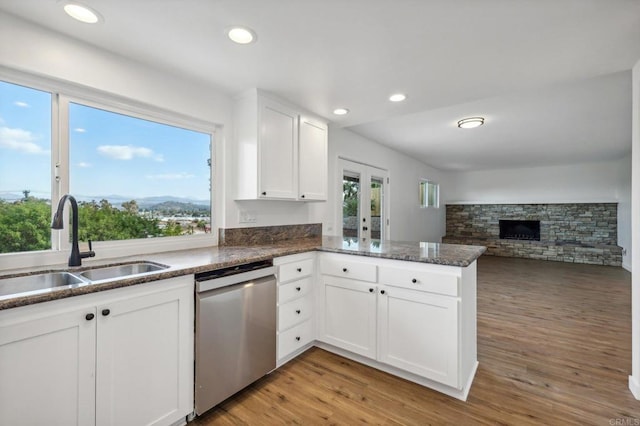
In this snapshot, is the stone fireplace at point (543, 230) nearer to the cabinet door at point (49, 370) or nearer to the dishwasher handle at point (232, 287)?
the dishwasher handle at point (232, 287)

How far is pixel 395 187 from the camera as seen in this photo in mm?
5316

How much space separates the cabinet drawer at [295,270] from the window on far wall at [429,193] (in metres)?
4.98

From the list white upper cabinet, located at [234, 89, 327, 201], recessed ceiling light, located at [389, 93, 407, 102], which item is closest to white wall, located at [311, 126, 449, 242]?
white upper cabinet, located at [234, 89, 327, 201]

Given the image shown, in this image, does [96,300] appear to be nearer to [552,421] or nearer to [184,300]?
[184,300]

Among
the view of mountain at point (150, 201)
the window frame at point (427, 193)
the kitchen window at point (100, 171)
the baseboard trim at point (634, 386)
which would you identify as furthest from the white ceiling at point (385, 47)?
the window frame at point (427, 193)

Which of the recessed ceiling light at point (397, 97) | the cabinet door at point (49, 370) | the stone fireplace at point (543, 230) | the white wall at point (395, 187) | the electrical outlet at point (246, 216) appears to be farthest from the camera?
the stone fireplace at point (543, 230)

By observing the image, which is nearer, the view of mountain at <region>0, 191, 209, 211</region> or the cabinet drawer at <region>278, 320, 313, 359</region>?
the view of mountain at <region>0, 191, 209, 211</region>

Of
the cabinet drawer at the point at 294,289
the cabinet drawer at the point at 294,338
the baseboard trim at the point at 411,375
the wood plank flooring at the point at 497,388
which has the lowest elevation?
the wood plank flooring at the point at 497,388

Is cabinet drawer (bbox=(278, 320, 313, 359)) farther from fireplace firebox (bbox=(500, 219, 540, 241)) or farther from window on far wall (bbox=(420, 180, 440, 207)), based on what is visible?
fireplace firebox (bbox=(500, 219, 540, 241))

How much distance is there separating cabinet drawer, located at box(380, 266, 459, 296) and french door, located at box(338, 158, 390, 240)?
1.97 metres

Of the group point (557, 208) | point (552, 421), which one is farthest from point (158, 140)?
point (557, 208)

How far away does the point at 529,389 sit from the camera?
6.56ft

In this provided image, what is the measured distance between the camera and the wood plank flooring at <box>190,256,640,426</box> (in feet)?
5.69

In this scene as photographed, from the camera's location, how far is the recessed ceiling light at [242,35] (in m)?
1.70
